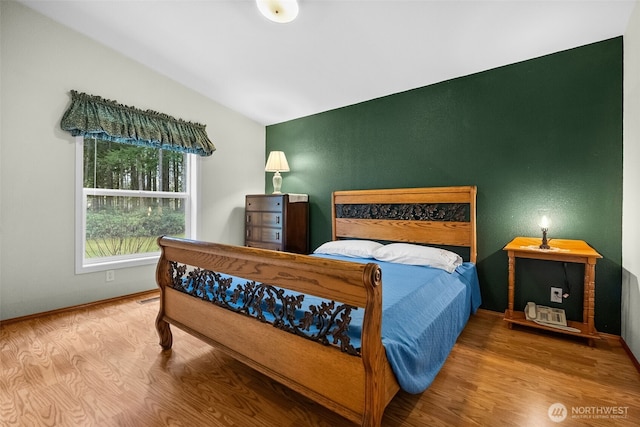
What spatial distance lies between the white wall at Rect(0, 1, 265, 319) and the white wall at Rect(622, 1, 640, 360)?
167 inches

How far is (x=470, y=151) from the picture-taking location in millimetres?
2748

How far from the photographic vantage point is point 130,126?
2.98 meters

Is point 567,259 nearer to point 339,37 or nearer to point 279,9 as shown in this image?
point 339,37

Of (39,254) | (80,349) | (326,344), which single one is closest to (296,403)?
(326,344)

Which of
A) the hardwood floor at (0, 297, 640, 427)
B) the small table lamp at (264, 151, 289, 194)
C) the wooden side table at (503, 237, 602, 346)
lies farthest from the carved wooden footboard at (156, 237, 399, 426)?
the small table lamp at (264, 151, 289, 194)

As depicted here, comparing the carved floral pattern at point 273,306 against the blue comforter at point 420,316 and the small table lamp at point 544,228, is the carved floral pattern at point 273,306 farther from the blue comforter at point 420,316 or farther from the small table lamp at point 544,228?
the small table lamp at point 544,228

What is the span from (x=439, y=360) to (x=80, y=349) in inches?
94.9

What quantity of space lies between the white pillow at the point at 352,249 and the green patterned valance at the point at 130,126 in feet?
6.67

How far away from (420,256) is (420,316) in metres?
1.00

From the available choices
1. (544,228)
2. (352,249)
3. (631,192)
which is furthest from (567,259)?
(352,249)

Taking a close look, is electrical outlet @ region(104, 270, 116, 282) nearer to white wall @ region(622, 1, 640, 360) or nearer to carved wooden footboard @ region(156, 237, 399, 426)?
carved wooden footboard @ region(156, 237, 399, 426)

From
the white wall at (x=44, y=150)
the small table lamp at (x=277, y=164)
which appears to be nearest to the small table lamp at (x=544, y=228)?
the small table lamp at (x=277, y=164)

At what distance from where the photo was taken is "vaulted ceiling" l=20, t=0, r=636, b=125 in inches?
80.2

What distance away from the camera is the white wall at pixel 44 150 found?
240cm
